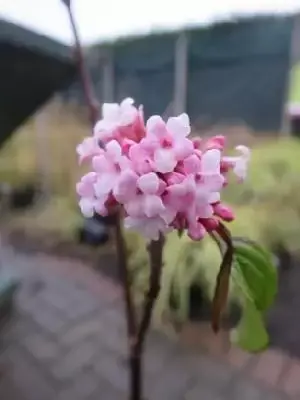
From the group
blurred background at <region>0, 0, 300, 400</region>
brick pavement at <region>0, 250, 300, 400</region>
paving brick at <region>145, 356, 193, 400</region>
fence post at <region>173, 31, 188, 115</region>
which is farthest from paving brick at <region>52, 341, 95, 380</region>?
fence post at <region>173, 31, 188, 115</region>

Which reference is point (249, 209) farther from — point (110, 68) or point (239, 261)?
point (239, 261)

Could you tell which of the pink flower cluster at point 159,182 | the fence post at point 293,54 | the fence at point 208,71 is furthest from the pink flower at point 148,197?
the fence post at point 293,54

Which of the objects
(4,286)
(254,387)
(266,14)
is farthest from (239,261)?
(266,14)

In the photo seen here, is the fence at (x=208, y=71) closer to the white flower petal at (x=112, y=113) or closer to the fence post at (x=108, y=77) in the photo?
the fence post at (x=108, y=77)

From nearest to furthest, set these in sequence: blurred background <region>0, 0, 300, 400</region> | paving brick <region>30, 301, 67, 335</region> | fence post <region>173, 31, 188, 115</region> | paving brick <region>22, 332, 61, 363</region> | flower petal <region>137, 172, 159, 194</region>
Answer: flower petal <region>137, 172, 159, 194</region> → paving brick <region>22, 332, 61, 363</region> → paving brick <region>30, 301, 67, 335</region> → blurred background <region>0, 0, 300, 400</region> → fence post <region>173, 31, 188, 115</region>

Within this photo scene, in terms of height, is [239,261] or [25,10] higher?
[25,10]

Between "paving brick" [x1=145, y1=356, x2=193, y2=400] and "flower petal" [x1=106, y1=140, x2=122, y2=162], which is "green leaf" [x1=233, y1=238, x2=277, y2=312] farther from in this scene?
"paving brick" [x1=145, y1=356, x2=193, y2=400]

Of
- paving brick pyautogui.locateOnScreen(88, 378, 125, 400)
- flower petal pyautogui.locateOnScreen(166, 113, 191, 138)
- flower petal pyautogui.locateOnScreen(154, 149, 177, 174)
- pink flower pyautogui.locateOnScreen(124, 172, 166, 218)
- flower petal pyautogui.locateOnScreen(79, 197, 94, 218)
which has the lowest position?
paving brick pyautogui.locateOnScreen(88, 378, 125, 400)
